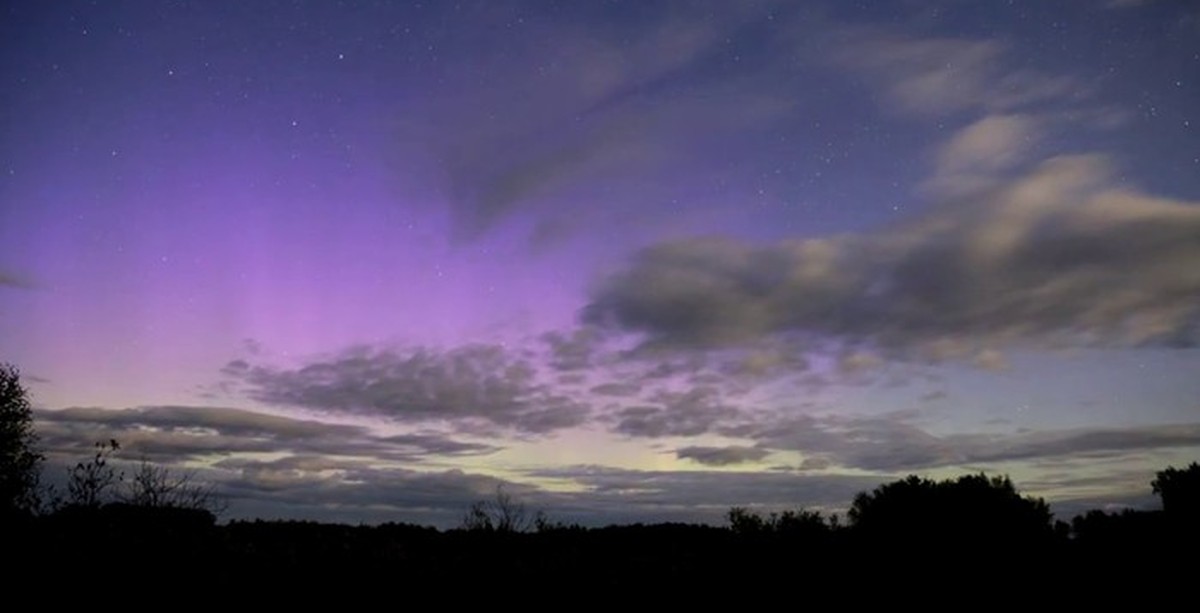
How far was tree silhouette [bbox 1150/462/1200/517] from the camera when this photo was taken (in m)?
35.3

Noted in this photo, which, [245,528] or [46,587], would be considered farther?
[245,528]

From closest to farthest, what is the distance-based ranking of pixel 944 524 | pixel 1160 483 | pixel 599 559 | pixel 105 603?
1. pixel 105 603
2. pixel 599 559
3. pixel 944 524
4. pixel 1160 483

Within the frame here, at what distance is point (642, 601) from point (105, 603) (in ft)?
46.7

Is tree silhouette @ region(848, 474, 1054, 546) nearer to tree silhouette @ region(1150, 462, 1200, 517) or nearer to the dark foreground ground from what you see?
the dark foreground ground

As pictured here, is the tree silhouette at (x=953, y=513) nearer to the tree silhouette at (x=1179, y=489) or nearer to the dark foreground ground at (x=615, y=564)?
the dark foreground ground at (x=615, y=564)

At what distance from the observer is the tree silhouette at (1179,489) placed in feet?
116

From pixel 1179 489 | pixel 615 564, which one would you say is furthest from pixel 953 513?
pixel 615 564

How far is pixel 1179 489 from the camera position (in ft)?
120

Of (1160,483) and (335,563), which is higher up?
(1160,483)

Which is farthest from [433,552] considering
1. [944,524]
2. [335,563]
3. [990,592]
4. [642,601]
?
Answer: [944,524]

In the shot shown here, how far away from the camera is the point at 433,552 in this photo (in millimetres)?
30047

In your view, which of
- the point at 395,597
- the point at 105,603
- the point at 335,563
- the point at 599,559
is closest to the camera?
the point at 105,603

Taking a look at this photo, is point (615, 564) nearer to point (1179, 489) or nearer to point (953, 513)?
point (953, 513)

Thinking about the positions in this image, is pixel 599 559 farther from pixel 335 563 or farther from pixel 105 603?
pixel 105 603
